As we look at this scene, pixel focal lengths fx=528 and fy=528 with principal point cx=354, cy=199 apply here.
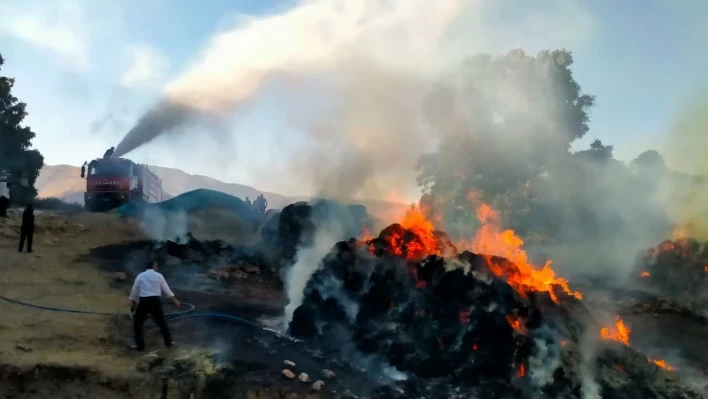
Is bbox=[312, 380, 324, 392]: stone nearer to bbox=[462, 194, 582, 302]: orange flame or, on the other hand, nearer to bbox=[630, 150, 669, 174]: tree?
bbox=[462, 194, 582, 302]: orange flame

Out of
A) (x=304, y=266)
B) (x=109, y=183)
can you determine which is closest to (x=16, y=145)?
(x=109, y=183)

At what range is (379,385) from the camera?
975 cm

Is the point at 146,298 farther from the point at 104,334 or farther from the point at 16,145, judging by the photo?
the point at 16,145

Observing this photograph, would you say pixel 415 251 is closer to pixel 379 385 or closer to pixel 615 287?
pixel 379 385

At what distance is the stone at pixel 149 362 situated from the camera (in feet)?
30.9

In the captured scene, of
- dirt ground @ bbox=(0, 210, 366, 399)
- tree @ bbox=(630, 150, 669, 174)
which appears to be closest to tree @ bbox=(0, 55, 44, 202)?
dirt ground @ bbox=(0, 210, 366, 399)

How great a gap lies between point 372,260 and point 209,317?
171 inches

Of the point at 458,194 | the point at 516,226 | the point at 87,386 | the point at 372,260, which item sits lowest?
the point at 87,386

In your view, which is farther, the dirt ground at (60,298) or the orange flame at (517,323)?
the orange flame at (517,323)

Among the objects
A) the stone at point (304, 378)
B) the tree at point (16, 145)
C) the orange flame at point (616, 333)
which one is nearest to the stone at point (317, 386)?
the stone at point (304, 378)

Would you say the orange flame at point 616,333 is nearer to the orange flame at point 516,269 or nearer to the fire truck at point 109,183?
the orange flame at point 516,269

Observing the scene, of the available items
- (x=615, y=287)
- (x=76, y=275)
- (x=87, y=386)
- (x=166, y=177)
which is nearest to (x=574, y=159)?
(x=615, y=287)

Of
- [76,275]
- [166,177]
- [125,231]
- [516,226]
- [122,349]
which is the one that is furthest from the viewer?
[166,177]

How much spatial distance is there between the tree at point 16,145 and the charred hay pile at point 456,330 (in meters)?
27.3
